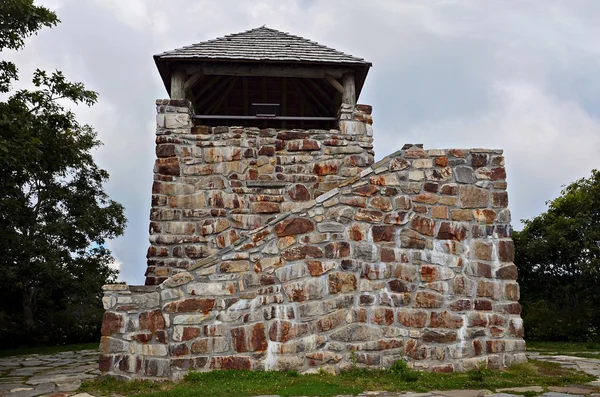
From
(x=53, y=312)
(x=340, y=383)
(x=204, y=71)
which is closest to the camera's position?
(x=340, y=383)

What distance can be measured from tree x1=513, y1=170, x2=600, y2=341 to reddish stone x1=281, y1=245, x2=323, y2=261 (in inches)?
301

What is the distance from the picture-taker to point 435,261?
21.1 feet

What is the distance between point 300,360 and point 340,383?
58cm

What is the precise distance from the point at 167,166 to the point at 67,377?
3060 millimetres

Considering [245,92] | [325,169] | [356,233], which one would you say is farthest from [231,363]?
[245,92]

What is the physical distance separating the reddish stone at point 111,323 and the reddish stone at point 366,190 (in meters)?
2.81

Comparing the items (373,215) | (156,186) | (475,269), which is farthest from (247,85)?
(475,269)

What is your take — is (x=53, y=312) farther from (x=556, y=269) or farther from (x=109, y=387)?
(x=556, y=269)

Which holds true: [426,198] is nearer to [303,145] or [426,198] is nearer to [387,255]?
[387,255]

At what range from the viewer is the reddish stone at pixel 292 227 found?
6258 millimetres

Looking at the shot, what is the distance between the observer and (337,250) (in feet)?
20.5

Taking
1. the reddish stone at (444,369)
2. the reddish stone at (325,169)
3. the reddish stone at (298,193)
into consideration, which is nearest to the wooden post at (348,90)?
the reddish stone at (325,169)

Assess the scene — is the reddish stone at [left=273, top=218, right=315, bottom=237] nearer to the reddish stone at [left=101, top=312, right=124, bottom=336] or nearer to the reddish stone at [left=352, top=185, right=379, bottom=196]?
the reddish stone at [left=352, top=185, right=379, bottom=196]

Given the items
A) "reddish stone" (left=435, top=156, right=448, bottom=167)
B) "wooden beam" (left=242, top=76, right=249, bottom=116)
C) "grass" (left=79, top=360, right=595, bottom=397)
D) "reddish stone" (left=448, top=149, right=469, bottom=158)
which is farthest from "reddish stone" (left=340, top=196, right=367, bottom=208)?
"wooden beam" (left=242, top=76, right=249, bottom=116)
